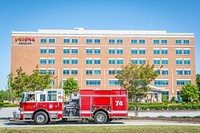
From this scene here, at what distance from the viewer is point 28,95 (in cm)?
2070

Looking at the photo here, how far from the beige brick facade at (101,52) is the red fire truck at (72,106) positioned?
4933cm

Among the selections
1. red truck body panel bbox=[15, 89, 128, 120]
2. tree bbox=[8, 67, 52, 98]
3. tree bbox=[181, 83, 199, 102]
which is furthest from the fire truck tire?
tree bbox=[181, 83, 199, 102]

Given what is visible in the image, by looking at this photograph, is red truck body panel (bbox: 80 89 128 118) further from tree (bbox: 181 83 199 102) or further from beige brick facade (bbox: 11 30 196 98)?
beige brick facade (bbox: 11 30 196 98)

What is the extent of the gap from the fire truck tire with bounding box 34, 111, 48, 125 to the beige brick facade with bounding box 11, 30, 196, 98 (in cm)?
4969

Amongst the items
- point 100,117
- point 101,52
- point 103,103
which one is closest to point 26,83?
point 103,103

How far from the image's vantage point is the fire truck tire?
66.1ft

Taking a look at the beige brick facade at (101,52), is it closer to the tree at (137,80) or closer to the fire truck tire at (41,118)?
the tree at (137,80)

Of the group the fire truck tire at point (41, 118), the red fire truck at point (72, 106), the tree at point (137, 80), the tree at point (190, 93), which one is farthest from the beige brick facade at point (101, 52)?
the fire truck tire at point (41, 118)

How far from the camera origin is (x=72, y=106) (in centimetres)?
2078

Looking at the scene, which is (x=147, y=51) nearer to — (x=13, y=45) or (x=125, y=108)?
(x=13, y=45)

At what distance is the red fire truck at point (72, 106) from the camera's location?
20359 mm

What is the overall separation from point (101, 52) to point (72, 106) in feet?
166

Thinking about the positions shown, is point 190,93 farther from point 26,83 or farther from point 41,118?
point 41,118

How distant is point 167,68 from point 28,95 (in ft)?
185
